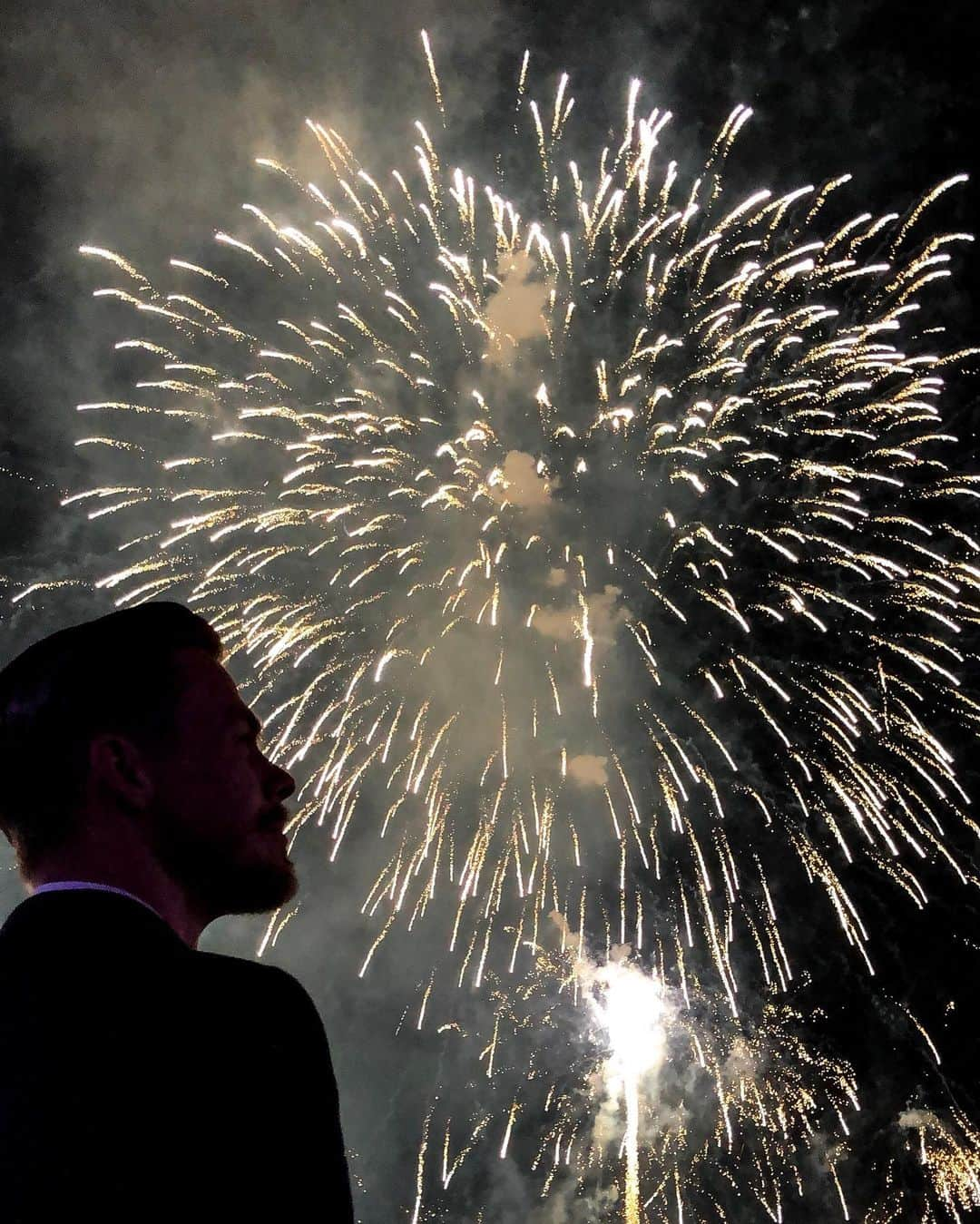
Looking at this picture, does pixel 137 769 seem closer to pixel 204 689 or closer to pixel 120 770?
pixel 120 770

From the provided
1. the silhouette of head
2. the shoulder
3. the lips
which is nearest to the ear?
the silhouette of head

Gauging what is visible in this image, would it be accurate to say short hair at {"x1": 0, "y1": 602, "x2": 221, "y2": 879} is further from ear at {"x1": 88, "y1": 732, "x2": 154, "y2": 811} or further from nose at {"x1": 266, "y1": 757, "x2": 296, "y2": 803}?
nose at {"x1": 266, "y1": 757, "x2": 296, "y2": 803}

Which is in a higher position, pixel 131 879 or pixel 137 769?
pixel 137 769

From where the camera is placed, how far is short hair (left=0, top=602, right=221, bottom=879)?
2361 millimetres

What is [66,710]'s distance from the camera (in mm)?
2439

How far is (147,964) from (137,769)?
28.4 inches

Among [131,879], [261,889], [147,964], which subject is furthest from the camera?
[261,889]

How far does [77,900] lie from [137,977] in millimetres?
322

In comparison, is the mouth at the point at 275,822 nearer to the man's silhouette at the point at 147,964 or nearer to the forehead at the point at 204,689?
the man's silhouette at the point at 147,964

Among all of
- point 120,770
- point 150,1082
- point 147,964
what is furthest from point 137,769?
point 150,1082

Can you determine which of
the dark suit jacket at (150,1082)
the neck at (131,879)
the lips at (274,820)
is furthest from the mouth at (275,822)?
the dark suit jacket at (150,1082)

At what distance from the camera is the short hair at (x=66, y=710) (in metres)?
2.36

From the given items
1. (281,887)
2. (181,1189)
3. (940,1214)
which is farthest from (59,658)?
(940,1214)

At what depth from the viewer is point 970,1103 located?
48.4 m
